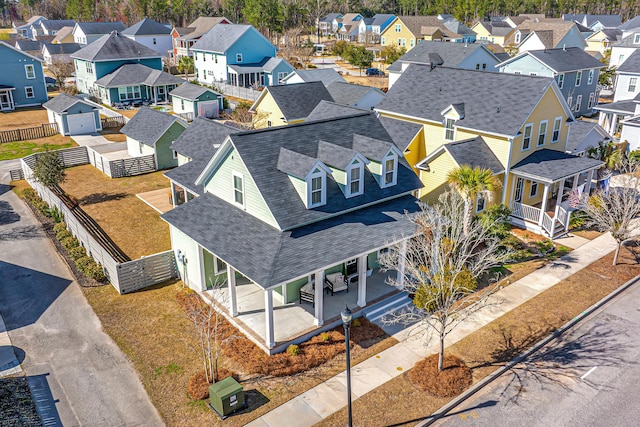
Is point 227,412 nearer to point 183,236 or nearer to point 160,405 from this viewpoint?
point 160,405

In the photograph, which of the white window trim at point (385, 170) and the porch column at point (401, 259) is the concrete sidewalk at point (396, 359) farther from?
the white window trim at point (385, 170)

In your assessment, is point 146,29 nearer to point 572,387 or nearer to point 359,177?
point 359,177

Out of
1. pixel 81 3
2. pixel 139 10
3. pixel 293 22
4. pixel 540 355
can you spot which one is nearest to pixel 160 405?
pixel 540 355

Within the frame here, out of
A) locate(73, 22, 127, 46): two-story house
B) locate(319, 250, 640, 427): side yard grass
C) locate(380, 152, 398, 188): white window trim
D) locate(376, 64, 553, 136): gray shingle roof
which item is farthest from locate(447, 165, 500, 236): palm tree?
locate(73, 22, 127, 46): two-story house

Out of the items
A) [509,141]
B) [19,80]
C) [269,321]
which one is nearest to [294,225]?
[269,321]

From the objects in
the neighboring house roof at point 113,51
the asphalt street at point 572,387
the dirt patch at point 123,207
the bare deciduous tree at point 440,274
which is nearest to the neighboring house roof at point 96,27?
the neighboring house roof at point 113,51

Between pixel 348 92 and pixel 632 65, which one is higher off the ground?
pixel 632 65
